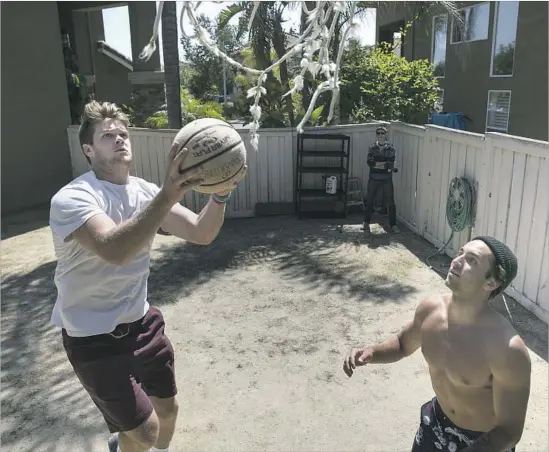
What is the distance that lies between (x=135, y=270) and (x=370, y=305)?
3372 millimetres

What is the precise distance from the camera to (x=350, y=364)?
7.82 feet

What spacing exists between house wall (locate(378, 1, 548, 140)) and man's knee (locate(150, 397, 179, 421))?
→ 37.2ft

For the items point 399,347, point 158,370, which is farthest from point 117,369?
point 399,347

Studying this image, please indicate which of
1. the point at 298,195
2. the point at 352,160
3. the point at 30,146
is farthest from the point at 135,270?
the point at 30,146

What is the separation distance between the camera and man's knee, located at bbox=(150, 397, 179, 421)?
2803 mm

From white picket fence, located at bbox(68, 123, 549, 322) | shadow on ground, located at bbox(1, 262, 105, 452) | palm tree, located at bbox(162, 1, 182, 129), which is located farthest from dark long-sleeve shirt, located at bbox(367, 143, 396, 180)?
shadow on ground, located at bbox(1, 262, 105, 452)

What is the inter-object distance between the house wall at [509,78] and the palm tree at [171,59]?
7905mm

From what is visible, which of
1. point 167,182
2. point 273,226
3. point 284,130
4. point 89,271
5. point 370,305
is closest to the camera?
point 167,182

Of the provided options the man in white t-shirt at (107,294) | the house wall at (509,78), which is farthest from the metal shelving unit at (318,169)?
the man in white t-shirt at (107,294)

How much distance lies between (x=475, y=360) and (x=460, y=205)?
4.66 m

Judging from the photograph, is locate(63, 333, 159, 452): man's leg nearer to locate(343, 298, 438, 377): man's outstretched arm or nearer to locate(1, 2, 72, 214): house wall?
locate(343, 298, 438, 377): man's outstretched arm

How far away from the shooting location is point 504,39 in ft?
41.8

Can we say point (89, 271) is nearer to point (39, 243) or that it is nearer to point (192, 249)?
point (192, 249)

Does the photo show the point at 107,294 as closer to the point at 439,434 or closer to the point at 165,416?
the point at 165,416
